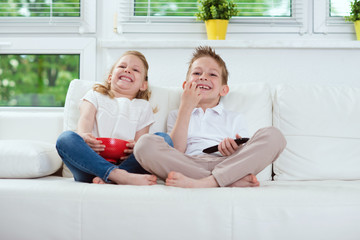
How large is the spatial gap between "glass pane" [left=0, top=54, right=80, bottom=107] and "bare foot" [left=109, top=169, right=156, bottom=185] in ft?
4.01

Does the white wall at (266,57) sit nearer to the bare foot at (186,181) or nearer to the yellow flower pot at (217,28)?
the yellow flower pot at (217,28)

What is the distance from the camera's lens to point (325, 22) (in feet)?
7.89

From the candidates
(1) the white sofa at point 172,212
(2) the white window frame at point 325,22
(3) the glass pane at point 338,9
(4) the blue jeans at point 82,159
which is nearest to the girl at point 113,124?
(4) the blue jeans at point 82,159

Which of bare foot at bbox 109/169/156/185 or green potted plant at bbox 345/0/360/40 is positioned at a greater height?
green potted plant at bbox 345/0/360/40

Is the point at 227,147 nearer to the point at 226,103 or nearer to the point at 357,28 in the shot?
the point at 226,103

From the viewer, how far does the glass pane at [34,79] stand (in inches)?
99.7

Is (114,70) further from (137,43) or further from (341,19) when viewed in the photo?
(341,19)

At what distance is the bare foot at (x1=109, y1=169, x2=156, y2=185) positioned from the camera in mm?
1446

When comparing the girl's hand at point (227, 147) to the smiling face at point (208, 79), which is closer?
the girl's hand at point (227, 147)

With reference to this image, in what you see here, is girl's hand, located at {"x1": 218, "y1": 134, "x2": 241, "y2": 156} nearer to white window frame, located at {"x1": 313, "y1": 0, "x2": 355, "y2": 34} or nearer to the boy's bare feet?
the boy's bare feet

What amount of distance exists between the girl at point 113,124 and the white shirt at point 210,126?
0.17 meters

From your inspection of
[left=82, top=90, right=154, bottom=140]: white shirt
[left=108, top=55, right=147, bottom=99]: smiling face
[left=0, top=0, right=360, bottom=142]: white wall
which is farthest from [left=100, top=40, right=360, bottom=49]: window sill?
[left=82, top=90, right=154, bottom=140]: white shirt

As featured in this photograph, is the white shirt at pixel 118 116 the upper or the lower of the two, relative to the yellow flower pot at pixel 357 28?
lower

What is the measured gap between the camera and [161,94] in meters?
1.99
